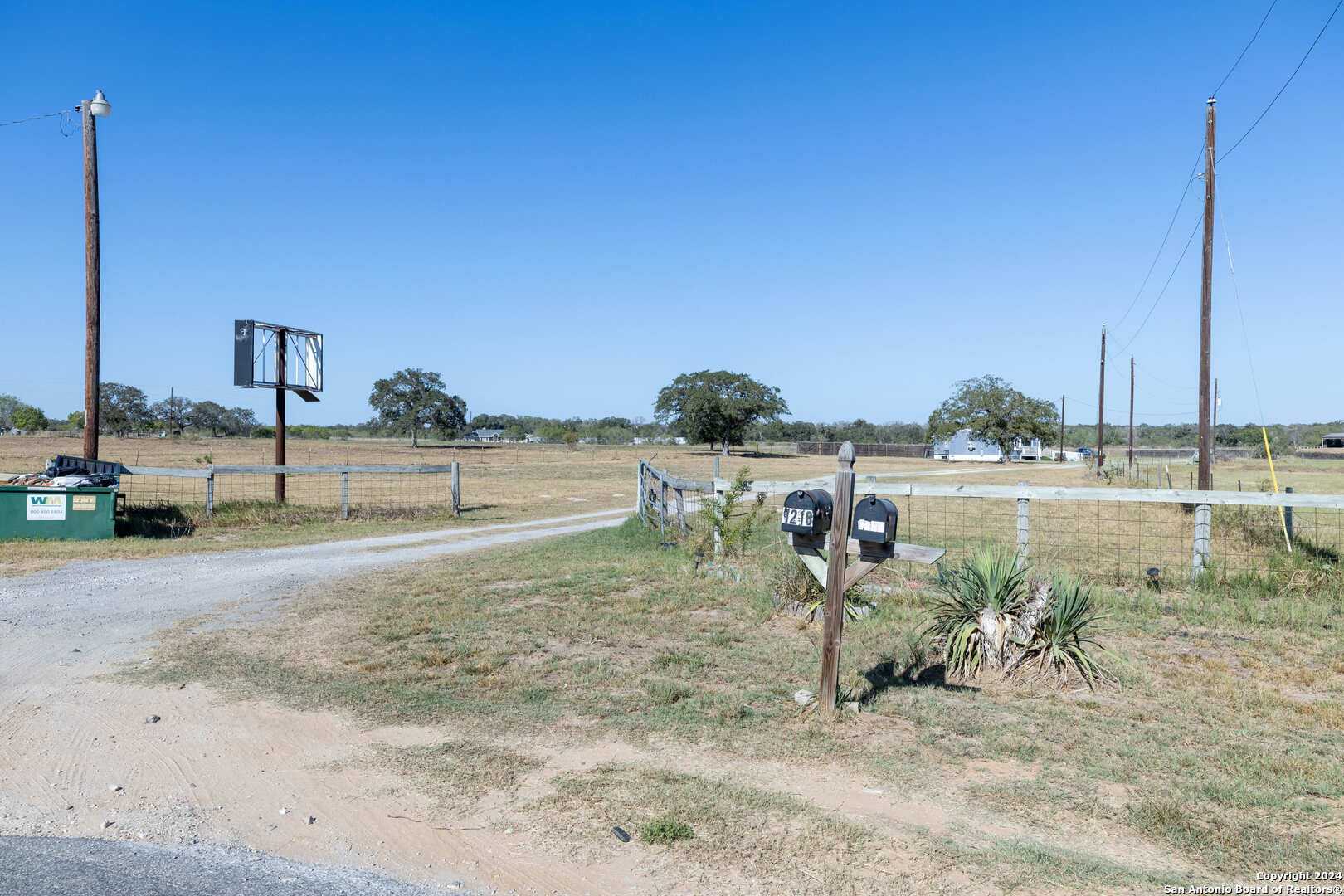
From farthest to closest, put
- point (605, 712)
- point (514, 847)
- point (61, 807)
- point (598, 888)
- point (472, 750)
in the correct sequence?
point (605, 712)
point (472, 750)
point (61, 807)
point (514, 847)
point (598, 888)

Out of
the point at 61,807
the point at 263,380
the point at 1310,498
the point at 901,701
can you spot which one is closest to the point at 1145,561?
the point at 1310,498

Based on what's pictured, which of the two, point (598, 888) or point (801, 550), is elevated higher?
point (801, 550)

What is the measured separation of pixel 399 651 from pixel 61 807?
305 centimetres

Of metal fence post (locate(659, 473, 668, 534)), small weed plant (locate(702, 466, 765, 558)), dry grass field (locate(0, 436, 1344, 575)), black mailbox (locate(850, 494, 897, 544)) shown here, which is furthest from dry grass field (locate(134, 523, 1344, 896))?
metal fence post (locate(659, 473, 668, 534))

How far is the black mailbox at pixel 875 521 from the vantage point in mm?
5371

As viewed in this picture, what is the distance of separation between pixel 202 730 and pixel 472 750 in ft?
5.73

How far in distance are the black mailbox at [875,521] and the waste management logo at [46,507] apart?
13.8 meters

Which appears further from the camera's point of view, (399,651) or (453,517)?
(453,517)

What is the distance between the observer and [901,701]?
5945 millimetres

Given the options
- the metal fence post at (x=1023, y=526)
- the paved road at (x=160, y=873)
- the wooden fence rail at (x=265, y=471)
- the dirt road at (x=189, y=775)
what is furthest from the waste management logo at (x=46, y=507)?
the metal fence post at (x=1023, y=526)

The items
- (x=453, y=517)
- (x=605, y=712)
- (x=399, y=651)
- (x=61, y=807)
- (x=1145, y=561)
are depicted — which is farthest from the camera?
(x=453, y=517)

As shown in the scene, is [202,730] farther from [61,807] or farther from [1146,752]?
[1146,752]

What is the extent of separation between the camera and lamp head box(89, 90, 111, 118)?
15.5m

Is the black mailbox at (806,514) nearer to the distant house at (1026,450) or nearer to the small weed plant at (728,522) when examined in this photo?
the small weed plant at (728,522)
